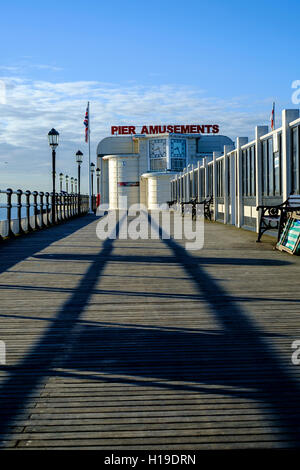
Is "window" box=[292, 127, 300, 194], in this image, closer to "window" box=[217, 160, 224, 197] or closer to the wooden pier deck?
the wooden pier deck

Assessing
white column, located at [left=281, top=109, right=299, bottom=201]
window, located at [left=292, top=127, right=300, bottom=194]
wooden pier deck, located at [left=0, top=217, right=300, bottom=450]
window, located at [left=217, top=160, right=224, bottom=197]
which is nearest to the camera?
wooden pier deck, located at [left=0, top=217, right=300, bottom=450]

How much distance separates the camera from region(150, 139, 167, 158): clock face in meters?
64.6

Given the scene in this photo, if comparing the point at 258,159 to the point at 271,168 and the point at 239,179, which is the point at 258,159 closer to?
the point at 271,168

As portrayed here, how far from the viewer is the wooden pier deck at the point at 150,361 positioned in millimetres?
2619

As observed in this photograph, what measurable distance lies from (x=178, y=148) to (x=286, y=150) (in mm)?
52456

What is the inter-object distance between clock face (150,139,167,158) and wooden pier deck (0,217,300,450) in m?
57.7

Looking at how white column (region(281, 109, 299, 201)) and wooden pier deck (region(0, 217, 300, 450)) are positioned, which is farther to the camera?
white column (region(281, 109, 299, 201))

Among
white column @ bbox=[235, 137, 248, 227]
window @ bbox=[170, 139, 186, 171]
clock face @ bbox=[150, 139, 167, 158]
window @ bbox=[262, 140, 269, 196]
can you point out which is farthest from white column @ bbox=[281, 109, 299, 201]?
clock face @ bbox=[150, 139, 167, 158]

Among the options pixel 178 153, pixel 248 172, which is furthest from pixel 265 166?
pixel 178 153

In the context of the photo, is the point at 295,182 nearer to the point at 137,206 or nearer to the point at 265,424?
the point at 265,424

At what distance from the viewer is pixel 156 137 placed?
64562 millimetres

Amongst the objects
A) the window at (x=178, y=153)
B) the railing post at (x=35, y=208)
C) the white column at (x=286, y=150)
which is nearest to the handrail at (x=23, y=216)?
the railing post at (x=35, y=208)
